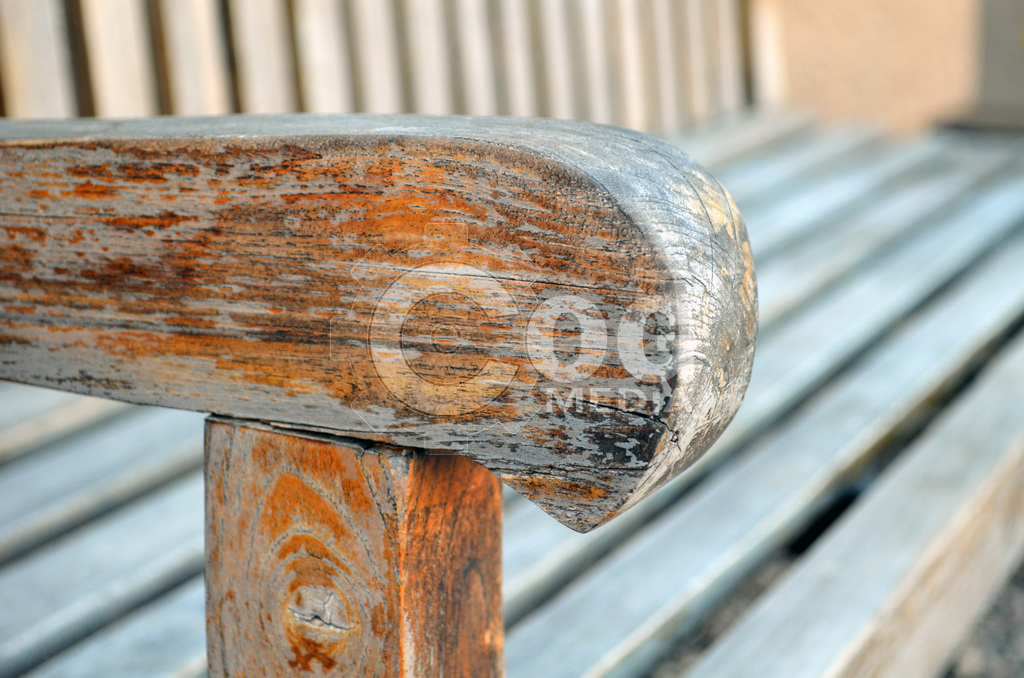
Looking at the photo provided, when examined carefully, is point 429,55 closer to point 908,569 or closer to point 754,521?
point 754,521

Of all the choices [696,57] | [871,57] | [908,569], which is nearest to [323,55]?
[696,57]

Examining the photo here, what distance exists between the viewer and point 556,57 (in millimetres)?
2420

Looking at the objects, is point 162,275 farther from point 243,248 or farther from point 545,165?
point 545,165

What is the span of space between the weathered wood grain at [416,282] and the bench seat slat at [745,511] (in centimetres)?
49

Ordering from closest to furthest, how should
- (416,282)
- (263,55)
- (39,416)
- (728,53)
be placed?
(416,282) < (39,416) < (263,55) < (728,53)

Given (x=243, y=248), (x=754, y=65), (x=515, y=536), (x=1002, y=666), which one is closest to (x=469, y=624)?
(x=243, y=248)

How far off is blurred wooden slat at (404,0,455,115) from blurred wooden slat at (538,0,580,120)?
0.27 metres

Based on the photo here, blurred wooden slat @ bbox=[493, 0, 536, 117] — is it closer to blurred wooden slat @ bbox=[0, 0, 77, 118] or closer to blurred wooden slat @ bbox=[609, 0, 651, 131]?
blurred wooden slat @ bbox=[609, 0, 651, 131]

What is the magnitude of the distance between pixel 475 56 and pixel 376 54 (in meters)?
0.26

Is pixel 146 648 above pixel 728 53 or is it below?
below

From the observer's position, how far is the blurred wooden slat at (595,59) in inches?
97.5

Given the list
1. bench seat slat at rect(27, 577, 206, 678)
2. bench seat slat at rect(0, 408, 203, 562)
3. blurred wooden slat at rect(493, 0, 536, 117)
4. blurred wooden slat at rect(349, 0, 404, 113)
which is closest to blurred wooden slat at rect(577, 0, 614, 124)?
blurred wooden slat at rect(493, 0, 536, 117)

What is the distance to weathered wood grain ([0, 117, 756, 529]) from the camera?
508 millimetres

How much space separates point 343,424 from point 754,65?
2668 mm
